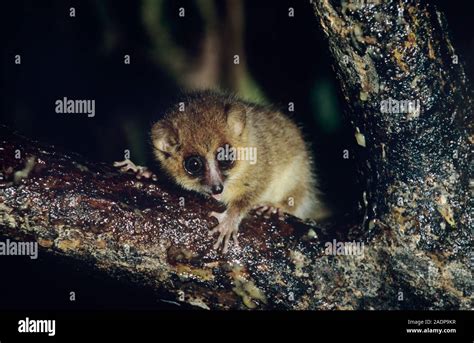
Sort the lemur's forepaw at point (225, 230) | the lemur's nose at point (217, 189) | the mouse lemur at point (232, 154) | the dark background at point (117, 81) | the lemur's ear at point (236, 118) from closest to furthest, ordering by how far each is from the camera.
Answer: the lemur's forepaw at point (225, 230)
the lemur's nose at point (217, 189)
the mouse lemur at point (232, 154)
the lemur's ear at point (236, 118)
the dark background at point (117, 81)

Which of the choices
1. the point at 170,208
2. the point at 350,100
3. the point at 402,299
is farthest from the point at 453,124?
the point at 170,208

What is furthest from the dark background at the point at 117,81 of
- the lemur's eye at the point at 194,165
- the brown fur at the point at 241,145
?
the lemur's eye at the point at 194,165

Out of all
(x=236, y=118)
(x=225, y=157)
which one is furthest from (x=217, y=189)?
(x=236, y=118)

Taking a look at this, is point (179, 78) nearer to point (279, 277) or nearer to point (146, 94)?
point (146, 94)

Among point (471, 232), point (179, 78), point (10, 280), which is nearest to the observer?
point (471, 232)

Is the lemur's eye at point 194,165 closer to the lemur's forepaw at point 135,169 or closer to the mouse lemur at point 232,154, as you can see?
the mouse lemur at point 232,154

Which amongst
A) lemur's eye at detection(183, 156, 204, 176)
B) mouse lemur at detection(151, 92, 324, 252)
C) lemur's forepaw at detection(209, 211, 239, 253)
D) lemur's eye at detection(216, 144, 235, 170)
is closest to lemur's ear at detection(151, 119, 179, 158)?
mouse lemur at detection(151, 92, 324, 252)
